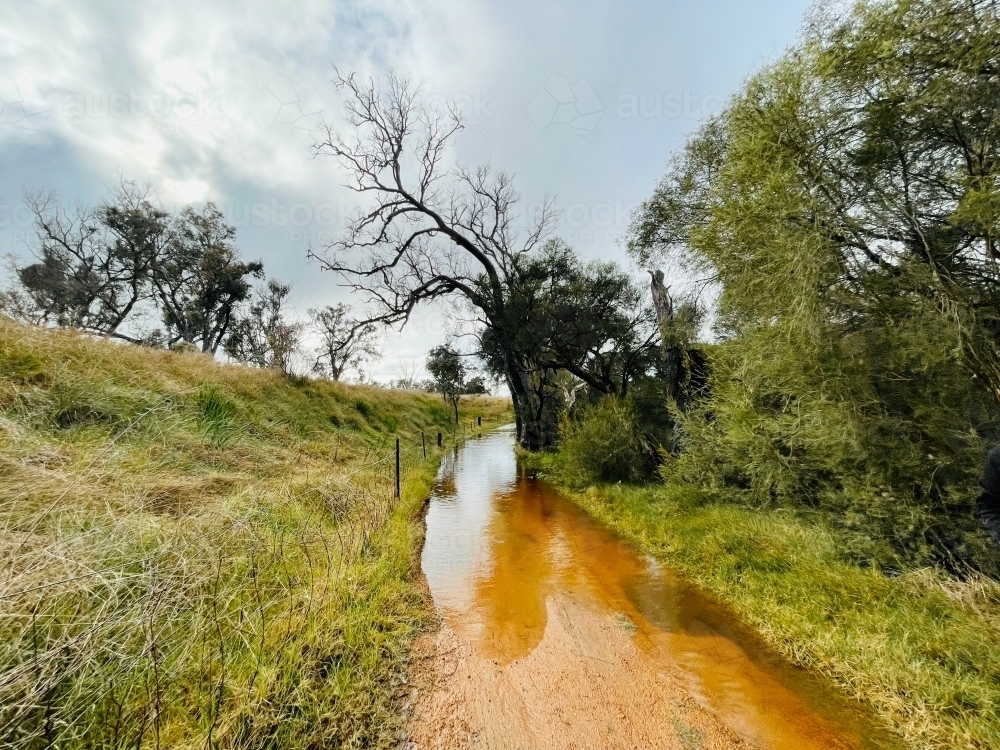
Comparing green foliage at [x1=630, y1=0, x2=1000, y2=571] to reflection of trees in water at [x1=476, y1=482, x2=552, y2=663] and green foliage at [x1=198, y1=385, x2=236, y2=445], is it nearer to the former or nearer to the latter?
reflection of trees in water at [x1=476, y1=482, x2=552, y2=663]

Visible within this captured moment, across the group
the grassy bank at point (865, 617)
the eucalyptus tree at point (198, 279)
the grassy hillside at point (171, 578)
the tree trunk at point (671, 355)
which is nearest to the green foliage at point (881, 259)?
the grassy bank at point (865, 617)

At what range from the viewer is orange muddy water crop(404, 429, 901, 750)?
263 cm

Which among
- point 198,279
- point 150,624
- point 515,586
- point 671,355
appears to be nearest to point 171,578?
point 150,624

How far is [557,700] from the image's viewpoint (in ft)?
9.80

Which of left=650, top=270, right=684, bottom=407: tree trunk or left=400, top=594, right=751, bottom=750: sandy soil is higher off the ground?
left=650, top=270, right=684, bottom=407: tree trunk

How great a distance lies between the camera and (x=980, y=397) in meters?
3.44

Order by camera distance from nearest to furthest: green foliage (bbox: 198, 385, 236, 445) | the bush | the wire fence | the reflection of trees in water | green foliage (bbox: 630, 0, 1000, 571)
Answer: the wire fence
green foliage (bbox: 630, 0, 1000, 571)
the reflection of trees in water
green foliage (bbox: 198, 385, 236, 445)
the bush

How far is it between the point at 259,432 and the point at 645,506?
9.11 m

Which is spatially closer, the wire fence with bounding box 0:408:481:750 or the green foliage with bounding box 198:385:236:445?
the wire fence with bounding box 0:408:481:750

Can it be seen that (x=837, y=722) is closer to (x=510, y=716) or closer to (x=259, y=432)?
(x=510, y=716)

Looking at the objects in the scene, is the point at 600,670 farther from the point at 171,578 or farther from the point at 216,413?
the point at 216,413

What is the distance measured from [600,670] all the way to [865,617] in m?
2.41

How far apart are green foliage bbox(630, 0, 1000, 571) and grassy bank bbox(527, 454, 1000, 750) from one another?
0.49m

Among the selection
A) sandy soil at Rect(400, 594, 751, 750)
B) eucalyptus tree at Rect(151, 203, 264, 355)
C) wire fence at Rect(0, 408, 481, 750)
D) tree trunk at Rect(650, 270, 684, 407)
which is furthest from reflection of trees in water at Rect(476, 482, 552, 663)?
eucalyptus tree at Rect(151, 203, 264, 355)
